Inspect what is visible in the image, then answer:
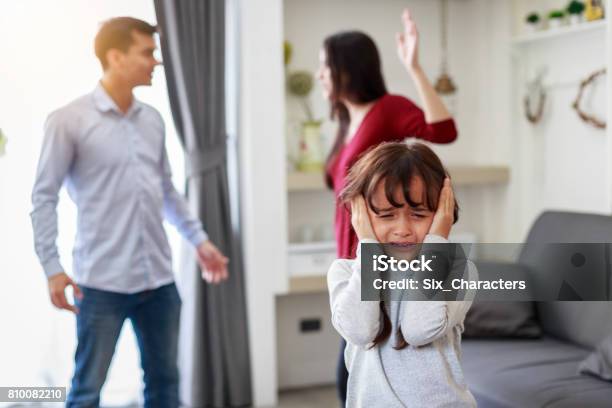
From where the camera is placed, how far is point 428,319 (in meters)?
1.38

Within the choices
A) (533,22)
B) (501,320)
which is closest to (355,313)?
(501,320)

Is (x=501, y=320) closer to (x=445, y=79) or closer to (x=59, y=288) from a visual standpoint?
(x=445, y=79)

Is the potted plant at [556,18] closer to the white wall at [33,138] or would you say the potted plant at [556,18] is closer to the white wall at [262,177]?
the white wall at [262,177]

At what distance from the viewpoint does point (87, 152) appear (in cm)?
209

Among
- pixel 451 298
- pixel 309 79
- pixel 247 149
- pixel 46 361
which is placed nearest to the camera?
pixel 451 298

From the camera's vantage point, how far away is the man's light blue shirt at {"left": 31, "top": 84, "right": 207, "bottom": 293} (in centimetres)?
203

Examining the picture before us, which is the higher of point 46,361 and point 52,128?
point 52,128

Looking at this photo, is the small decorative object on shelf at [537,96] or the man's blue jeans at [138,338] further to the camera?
the small decorative object on shelf at [537,96]

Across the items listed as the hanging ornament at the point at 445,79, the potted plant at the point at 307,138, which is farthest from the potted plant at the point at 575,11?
the potted plant at the point at 307,138

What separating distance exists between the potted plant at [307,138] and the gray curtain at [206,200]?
1.24 ft

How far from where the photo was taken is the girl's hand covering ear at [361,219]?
1445 millimetres

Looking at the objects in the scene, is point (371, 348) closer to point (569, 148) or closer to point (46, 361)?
point (46, 361)

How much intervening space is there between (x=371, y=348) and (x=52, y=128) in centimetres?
106

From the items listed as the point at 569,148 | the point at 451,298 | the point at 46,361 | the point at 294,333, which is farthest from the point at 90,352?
the point at 569,148
